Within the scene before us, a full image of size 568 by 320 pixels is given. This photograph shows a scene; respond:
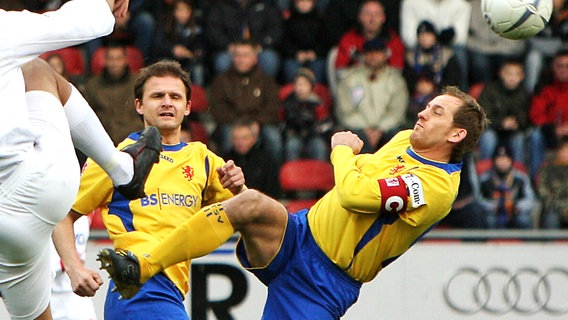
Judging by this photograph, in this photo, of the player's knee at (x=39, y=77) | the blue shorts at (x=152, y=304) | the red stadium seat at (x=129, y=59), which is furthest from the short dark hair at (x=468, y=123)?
the red stadium seat at (x=129, y=59)

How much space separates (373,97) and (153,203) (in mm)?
4692

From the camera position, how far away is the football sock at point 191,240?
5941mm

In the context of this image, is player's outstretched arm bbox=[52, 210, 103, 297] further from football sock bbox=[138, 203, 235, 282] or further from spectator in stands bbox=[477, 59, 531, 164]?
spectator in stands bbox=[477, 59, 531, 164]

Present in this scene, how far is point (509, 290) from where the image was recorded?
32.4 ft

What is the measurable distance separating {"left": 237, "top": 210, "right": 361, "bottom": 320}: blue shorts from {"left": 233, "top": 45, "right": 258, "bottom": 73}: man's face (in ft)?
14.6

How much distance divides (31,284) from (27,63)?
1.08m

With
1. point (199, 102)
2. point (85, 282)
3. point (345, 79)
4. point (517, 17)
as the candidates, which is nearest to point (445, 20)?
point (345, 79)

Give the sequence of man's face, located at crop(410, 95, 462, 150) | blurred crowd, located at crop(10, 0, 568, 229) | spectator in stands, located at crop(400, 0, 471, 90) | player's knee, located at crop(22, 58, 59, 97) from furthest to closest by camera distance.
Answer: spectator in stands, located at crop(400, 0, 471, 90) < blurred crowd, located at crop(10, 0, 568, 229) < man's face, located at crop(410, 95, 462, 150) < player's knee, located at crop(22, 58, 59, 97)

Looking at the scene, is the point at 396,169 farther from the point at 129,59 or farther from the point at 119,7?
the point at 129,59

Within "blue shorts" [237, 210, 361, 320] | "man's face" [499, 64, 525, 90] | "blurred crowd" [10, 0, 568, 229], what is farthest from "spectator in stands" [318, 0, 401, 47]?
"blue shorts" [237, 210, 361, 320]

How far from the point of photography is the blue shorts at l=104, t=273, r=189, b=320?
6.08 metres

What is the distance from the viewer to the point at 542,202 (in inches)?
408

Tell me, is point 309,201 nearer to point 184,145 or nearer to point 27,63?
point 184,145

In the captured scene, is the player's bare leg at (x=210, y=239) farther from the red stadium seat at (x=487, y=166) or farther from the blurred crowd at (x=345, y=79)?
the red stadium seat at (x=487, y=166)
